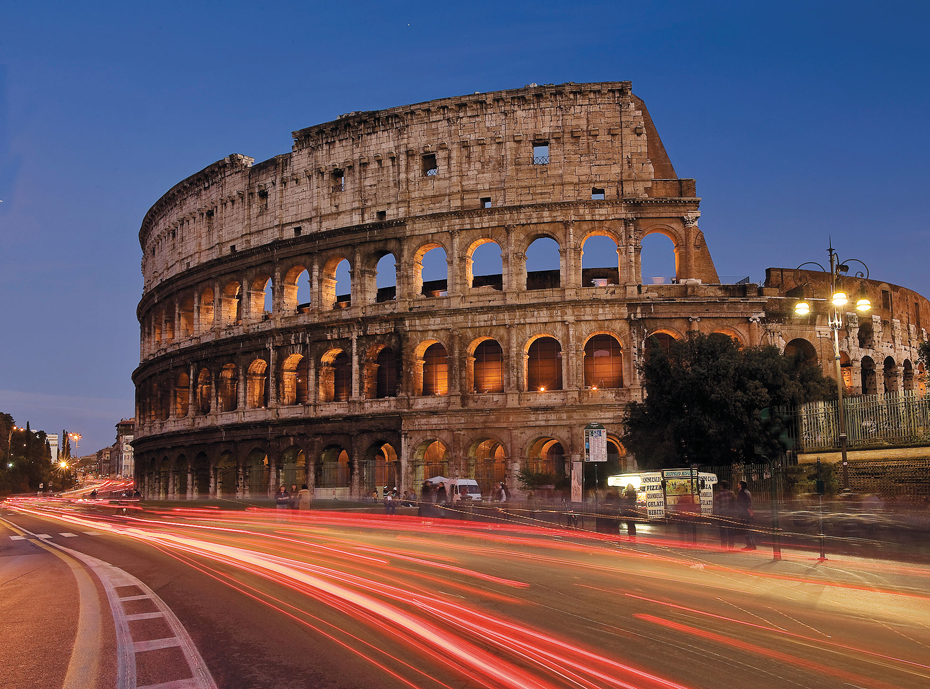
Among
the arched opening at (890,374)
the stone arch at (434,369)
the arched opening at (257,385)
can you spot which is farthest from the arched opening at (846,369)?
the arched opening at (257,385)

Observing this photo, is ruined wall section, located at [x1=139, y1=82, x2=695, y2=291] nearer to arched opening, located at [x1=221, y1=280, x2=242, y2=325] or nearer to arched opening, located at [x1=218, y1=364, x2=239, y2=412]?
arched opening, located at [x1=221, y1=280, x2=242, y2=325]

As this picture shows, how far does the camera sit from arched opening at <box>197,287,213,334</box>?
45781mm

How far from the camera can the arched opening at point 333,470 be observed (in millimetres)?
37250

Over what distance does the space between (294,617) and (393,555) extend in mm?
6229

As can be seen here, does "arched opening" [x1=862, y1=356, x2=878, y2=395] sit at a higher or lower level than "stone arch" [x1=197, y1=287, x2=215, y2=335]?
lower

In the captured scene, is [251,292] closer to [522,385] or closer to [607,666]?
[522,385]

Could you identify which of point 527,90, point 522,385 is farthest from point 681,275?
point 527,90

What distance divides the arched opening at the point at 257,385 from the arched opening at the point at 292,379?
176cm

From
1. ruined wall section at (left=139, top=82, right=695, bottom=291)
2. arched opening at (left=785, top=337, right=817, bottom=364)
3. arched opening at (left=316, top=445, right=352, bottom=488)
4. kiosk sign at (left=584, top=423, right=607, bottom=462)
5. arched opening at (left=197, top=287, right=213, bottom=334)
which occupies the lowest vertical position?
arched opening at (left=316, top=445, right=352, bottom=488)

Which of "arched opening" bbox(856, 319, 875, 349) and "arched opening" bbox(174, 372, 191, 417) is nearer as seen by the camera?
"arched opening" bbox(856, 319, 875, 349)

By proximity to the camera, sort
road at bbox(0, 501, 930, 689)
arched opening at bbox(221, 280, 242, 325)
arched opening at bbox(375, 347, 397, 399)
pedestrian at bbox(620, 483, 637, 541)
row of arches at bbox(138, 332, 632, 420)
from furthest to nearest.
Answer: arched opening at bbox(221, 280, 242, 325) < arched opening at bbox(375, 347, 397, 399) < row of arches at bbox(138, 332, 632, 420) < pedestrian at bbox(620, 483, 637, 541) < road at bbox(0, 501, 930, 689)

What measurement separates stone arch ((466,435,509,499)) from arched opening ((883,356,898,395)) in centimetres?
1937

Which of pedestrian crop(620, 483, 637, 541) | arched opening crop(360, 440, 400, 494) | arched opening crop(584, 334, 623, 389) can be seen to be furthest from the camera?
arched opening crop(360, 440, 400, 494)

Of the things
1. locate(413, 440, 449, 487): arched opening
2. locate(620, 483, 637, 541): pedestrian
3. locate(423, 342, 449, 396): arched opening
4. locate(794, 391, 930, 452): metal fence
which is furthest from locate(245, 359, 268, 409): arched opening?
locate(794, 391, 930, 452): metal fence
